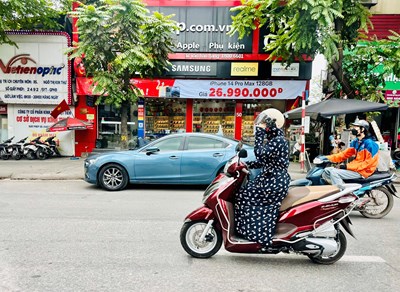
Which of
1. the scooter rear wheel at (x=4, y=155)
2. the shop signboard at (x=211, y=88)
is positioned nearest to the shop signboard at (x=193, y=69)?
the shop signboard at (x=211, y=88)

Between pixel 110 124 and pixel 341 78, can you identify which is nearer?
pixel 341 78

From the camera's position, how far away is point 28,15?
1417cm

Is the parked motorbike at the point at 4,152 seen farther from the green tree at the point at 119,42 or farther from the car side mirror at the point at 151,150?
the car side mirror at the point at 151,150

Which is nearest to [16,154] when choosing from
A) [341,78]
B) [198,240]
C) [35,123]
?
[35,123]

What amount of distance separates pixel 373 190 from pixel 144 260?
182 inches

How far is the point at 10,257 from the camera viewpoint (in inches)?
158

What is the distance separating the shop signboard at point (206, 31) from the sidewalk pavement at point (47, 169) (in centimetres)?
584

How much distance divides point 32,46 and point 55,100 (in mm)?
2662

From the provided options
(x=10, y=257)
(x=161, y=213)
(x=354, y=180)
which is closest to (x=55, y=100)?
(x=161, y=213)

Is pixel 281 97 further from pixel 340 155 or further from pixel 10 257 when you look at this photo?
pixel 10 257

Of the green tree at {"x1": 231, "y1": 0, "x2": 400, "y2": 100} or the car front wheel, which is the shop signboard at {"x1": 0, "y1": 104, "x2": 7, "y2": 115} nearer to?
the car front wheel

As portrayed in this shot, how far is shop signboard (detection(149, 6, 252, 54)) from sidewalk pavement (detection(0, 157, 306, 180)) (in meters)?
5.84

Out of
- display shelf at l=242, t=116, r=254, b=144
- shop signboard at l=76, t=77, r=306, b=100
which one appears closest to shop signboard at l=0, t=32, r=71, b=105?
shop signboard at l=76, t=77, r=306, b=100

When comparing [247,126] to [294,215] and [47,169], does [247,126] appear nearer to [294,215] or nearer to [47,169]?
[47,169]
